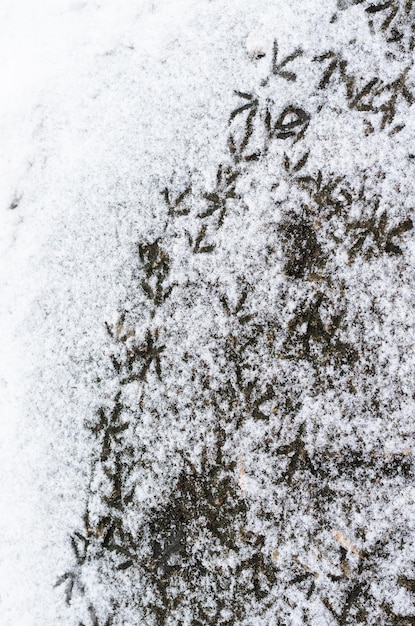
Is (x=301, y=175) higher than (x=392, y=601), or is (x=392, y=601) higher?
(x=301, y=175)

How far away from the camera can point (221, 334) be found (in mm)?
1030

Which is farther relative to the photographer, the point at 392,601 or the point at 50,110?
the point at 50,110

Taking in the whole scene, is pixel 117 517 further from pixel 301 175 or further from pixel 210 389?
pixel 301 175

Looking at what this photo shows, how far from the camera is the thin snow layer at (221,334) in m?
0.97

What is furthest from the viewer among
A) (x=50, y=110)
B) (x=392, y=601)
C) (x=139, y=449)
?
(x=50, y=110)

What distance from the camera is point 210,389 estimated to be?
3.36ft

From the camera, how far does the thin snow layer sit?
97cm

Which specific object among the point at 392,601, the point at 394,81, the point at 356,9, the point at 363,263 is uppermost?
the point at 356,9

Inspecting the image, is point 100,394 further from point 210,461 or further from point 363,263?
point 363,263

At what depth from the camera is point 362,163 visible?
99cm

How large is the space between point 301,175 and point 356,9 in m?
0.38

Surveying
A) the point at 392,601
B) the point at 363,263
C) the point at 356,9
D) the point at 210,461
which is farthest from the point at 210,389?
the point at 356,9

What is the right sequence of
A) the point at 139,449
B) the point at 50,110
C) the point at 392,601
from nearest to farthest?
the point at 392,601
the point at 139,449
the point at 50,110

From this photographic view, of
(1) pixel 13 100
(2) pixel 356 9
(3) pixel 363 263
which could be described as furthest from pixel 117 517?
(2) pixel 356 9
